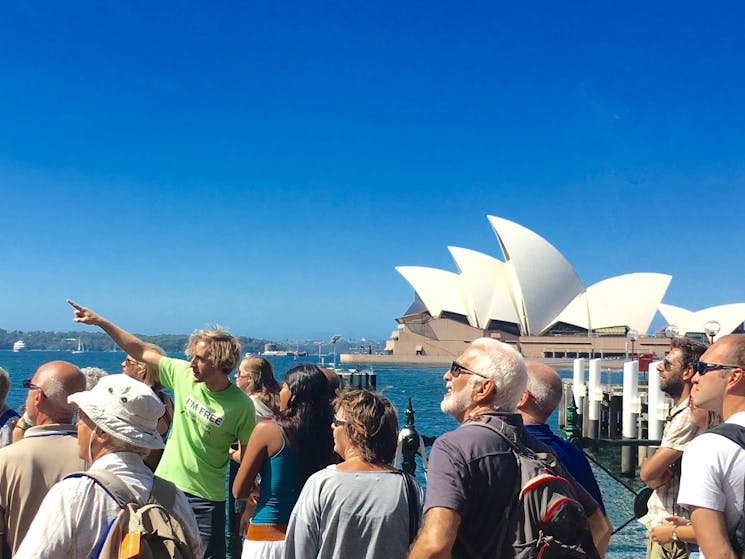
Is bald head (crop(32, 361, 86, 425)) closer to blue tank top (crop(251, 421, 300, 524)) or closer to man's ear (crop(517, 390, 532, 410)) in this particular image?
blue tank top (crop(251, 421, 300, 524))

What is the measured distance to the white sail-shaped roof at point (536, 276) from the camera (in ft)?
161

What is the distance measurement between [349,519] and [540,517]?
0.64 m

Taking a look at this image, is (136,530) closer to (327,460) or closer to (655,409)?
(327,460)

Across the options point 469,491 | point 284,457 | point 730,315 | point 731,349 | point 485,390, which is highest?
point 730,315

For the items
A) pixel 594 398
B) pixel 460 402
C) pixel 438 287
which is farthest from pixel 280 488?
pixel 438 287

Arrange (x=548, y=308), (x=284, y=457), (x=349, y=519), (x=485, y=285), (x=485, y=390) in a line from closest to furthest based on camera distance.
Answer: (x=485, y=390) → (x=349, y=519) → (x=284, y=457) → (x=485, y=285) → (x=548, y=308)

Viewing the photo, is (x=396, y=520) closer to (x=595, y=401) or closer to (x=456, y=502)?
(x=456, y=502)

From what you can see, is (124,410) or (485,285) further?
(485,285)

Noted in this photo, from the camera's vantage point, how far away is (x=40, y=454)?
7.36ft

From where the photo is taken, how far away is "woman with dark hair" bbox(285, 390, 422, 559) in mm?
2215

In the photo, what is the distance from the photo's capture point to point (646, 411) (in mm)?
15055

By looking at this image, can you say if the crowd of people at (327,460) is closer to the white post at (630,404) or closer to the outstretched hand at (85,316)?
the outstretched hand at (85,316)

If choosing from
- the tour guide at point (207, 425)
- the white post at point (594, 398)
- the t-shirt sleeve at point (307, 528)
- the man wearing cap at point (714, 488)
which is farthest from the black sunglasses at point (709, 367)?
the white post at point (594, 398)

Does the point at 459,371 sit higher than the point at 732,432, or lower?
higher
